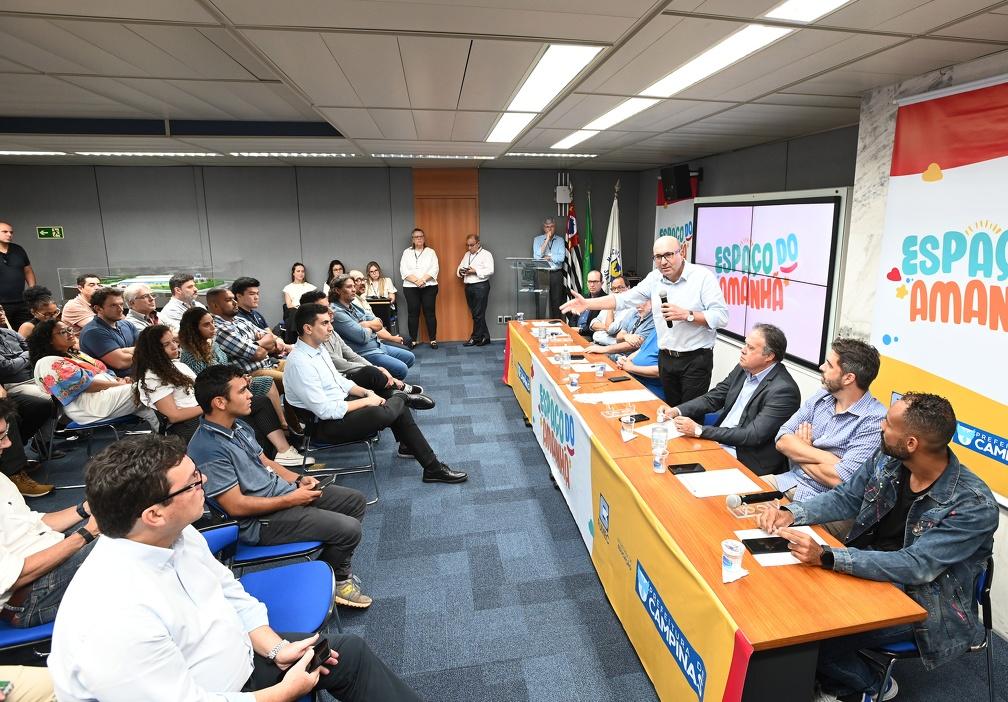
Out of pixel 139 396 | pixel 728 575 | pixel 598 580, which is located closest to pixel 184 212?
pixel 139 396

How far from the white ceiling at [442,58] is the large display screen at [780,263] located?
2.68 feet

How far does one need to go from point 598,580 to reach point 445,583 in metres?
0.84

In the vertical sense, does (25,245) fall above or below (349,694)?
above

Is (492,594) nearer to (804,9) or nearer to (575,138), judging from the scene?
(804,9)

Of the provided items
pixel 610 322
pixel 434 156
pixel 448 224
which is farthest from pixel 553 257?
pixel 610 322

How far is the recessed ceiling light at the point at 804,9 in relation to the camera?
1908 millimetres

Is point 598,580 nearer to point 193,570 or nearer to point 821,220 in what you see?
point 193,570

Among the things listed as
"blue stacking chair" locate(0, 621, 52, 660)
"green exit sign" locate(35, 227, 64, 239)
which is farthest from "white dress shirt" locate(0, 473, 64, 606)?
"green exit sign" locate(35, 227, 64, 239)

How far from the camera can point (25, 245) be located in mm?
7902

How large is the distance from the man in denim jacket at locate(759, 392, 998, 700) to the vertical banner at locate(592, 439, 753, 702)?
41 centimetres

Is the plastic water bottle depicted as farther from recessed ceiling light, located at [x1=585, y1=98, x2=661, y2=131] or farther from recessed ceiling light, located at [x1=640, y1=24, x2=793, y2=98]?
recessed ceiling light, located at [x1=585, y1=98, x2=661, y2=131]

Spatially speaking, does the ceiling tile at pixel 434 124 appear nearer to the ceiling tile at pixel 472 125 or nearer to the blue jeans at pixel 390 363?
the ceiling tile at pixel 472 125

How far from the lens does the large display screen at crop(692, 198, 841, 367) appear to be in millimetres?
4555

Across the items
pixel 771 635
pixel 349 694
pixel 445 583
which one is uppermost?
pixel 771 635
